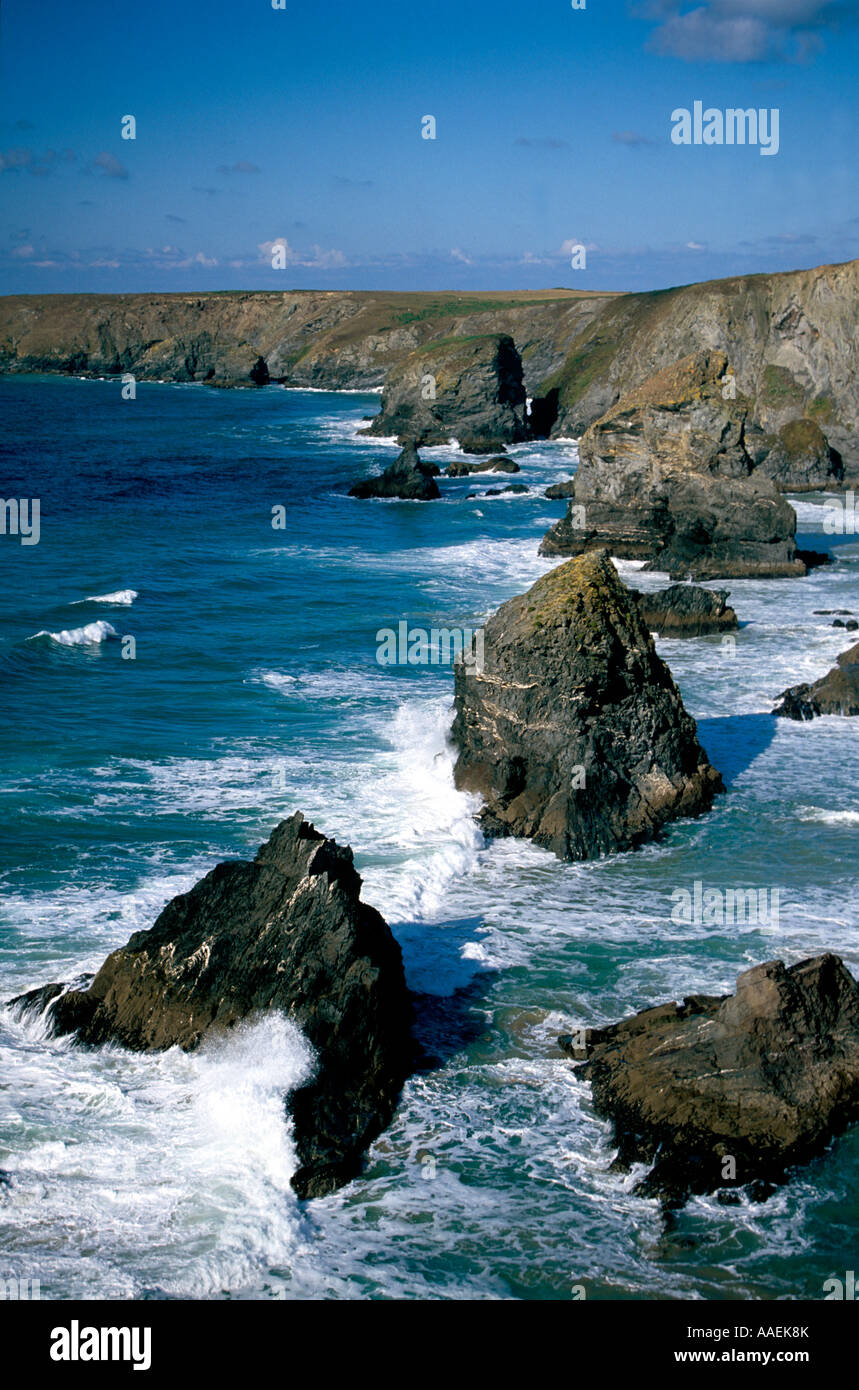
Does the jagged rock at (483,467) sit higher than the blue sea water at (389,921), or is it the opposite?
the jagged rock at (483,467)

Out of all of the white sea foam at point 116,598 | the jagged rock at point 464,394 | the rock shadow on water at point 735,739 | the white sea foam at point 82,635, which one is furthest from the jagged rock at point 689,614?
the jagged rock at point 464,394

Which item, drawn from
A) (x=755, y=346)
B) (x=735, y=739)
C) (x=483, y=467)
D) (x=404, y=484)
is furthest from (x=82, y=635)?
(x=755, y=346)

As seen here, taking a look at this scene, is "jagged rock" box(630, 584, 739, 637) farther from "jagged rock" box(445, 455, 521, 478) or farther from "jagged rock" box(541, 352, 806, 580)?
"jagged rock" box(445, 455, 521, 478)

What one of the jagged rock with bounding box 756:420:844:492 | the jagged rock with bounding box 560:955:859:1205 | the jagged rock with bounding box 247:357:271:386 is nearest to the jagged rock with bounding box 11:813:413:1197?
the jagged rock with bounding box 560:955:859:1205

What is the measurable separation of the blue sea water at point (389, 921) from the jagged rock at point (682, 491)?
234 centimetres

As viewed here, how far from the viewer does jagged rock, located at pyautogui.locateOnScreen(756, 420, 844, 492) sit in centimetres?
6594

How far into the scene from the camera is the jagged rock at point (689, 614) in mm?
35844

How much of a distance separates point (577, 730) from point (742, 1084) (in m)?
8.87

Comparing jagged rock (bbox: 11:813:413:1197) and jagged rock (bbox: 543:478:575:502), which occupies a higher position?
jagged rock (bbox: 543:478:575:502)

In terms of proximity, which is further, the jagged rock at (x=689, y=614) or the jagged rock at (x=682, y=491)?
the jagged rock at (x=682, y=491)

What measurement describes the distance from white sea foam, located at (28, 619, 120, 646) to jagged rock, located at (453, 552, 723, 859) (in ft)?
53.6

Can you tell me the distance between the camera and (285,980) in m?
13.9

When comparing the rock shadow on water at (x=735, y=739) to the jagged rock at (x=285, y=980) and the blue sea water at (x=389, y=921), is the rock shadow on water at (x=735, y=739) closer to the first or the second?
the blue sea water at (x=389, y=921)

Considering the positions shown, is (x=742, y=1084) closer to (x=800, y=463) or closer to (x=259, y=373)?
(x=800, y=463)
